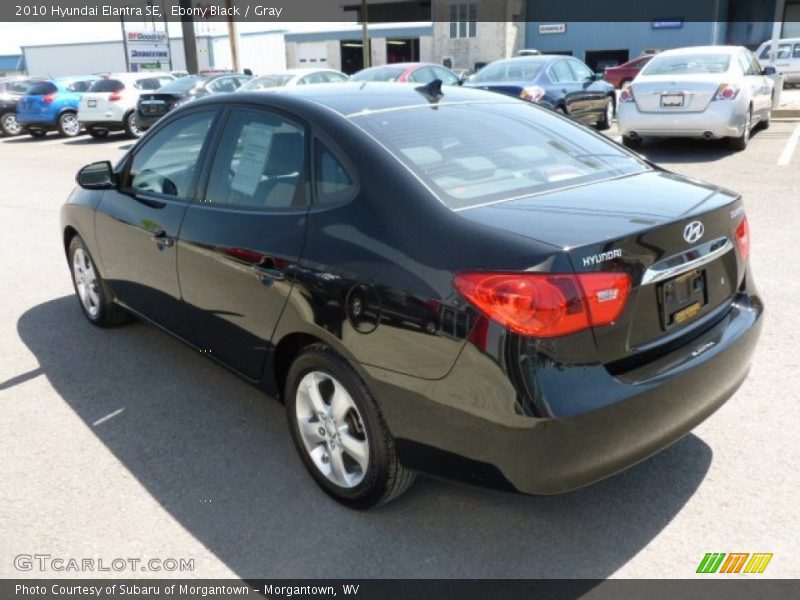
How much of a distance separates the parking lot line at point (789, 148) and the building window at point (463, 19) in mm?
40888

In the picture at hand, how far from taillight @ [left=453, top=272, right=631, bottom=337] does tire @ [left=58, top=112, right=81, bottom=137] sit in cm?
2143

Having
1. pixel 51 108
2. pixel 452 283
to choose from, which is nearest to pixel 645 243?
pixel 452 283

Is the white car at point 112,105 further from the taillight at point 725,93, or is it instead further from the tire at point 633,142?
the taillight at point 725,93

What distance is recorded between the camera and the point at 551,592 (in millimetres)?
2455

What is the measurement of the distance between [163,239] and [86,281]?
1.57 meters

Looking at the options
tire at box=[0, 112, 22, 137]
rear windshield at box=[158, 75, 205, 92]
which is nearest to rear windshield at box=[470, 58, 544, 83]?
rear windshield at box=[158, 75, 205, 92]

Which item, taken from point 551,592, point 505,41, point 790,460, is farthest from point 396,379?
point 505,41

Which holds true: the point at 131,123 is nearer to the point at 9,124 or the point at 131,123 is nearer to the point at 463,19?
the point at 9,124

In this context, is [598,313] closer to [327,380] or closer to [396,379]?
[396,379]

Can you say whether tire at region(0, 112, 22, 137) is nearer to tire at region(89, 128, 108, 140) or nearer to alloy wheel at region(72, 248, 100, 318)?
tire at region(89, 128, 108, 140)

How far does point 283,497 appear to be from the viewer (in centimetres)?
304

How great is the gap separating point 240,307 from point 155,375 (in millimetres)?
1305

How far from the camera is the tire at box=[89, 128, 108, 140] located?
19.8 m

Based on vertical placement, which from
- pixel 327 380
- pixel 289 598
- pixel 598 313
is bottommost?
pixel 289 598
